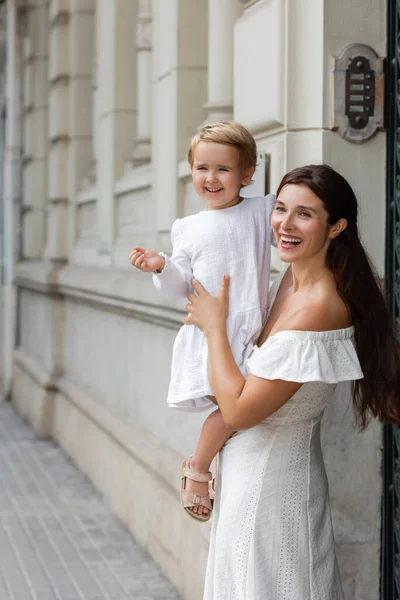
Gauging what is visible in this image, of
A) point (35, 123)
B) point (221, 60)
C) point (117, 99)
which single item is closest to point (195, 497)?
point (221, 60)

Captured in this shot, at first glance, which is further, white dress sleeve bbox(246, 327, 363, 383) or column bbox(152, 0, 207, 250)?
column bbox(152, 0, 207, 250)

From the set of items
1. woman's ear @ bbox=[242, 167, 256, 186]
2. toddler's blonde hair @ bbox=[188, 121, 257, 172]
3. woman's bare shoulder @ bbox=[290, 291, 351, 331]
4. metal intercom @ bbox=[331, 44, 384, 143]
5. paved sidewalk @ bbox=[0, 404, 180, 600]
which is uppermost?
metal intercom @ bbox=[331, 44, 384, 143]

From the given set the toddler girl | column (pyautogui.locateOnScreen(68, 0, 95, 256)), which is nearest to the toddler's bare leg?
the toddler girl

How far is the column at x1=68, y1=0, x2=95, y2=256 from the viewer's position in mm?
11250

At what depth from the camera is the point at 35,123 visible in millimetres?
14188

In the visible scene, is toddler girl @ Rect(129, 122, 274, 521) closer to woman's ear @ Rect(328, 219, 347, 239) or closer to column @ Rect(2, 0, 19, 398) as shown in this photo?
woman's ear @ Rect(328, 219, 347, 239)

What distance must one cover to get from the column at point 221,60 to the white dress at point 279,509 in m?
3.22

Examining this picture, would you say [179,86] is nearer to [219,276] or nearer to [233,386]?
[219,276]

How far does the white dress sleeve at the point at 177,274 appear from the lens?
3.48 meters

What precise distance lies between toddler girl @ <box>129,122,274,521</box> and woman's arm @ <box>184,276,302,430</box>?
9 centimetres

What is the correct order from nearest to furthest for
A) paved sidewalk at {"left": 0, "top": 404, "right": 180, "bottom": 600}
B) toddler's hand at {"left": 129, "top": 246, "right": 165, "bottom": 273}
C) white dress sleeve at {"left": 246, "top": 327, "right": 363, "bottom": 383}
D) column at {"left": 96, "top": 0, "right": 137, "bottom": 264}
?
white dress sleeve at {"left": 246, "top": 327, "right": 363, "bottom": 383} → toddler's hand at {"left": 129, "top": 246, "right": 165, "bottom": 273} → paved sidewalk at {"left": 0, "top": 404, "right": 180, "bottom": 600} → column at {"left": 96, "top": 0, "right": 137, "bottom": 264}

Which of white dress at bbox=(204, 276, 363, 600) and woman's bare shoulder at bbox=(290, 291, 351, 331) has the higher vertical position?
woman's bare shoulder at bbox=(290, 291, 351, 331)

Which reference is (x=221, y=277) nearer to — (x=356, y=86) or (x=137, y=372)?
(x=356, y=86)

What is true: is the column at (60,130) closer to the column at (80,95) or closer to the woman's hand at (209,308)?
the column at (80,95)
